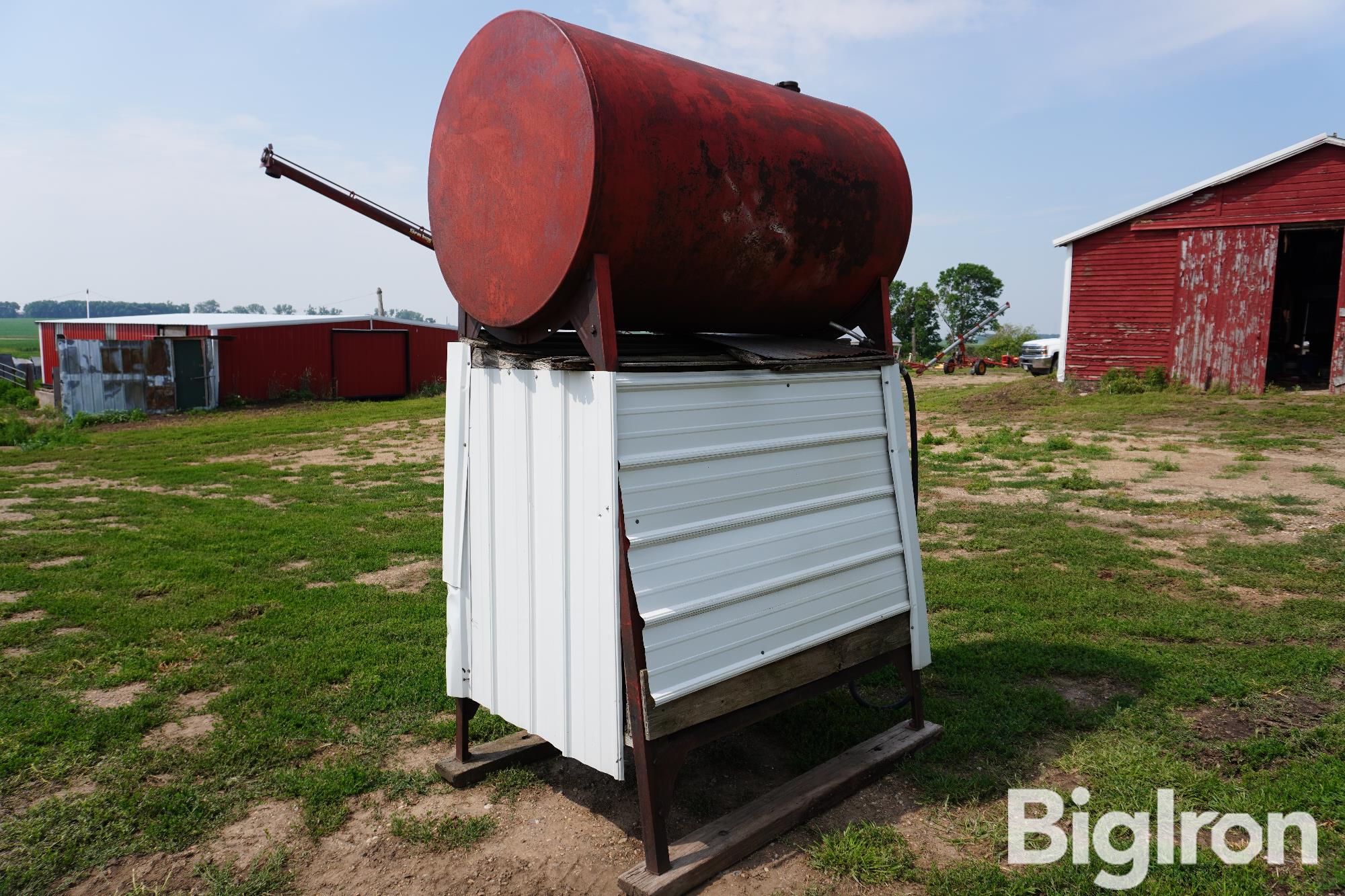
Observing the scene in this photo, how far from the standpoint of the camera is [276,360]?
23625 millimetres

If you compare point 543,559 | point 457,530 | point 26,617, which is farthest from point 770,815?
point 26,617

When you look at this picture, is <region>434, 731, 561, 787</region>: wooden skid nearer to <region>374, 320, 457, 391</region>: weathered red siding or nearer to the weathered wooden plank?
the weathered wooden plank

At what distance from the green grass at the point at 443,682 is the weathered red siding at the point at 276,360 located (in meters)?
14.5

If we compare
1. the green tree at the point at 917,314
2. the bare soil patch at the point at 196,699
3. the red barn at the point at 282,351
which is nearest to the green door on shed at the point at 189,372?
the red barn at the point at 282,351

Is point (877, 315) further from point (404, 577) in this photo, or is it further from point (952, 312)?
point (952, 312)

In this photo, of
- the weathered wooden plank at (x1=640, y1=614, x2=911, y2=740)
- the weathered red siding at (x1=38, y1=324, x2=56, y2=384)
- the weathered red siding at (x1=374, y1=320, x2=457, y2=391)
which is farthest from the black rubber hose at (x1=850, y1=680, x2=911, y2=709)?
the weathered red siding at (x1=38, y1=324, x2=56, y2=384)

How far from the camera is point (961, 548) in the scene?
7145 mm

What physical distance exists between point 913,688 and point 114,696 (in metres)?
4.13

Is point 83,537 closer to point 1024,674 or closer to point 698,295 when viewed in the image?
point 698,295

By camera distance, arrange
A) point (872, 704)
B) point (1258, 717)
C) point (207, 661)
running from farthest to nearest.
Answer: point (207, 661) < point (872, 704) < point (1258, 717)

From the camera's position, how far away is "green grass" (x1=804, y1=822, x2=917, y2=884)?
118 inches

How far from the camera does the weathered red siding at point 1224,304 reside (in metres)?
16.1

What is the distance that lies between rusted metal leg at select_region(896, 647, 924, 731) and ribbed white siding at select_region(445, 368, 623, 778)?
1643 mm


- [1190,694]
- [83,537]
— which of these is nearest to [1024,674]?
[1190,694]
